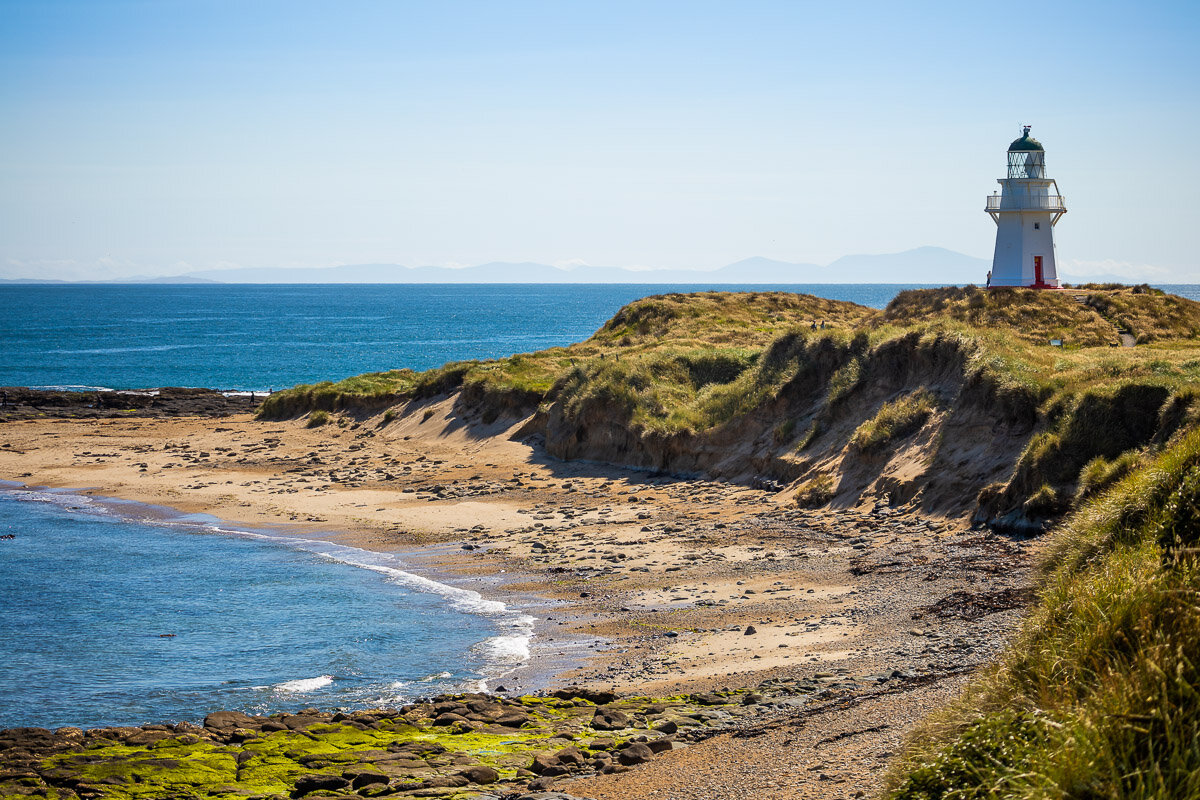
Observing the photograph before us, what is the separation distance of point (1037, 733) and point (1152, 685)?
2.32ft

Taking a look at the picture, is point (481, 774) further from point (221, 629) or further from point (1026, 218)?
point (1026, 218)

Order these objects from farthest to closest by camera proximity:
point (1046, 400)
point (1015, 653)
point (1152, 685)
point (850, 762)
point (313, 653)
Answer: point (1046, 400)
point (313, 653)
point (850, 762)
point (1015, 653)
point (1152, 685)

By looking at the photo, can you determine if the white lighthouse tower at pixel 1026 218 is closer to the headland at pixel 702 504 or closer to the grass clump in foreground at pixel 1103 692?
the headland at pixel 702 504

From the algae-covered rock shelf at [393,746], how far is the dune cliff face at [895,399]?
887cm

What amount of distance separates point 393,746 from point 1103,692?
293 inches

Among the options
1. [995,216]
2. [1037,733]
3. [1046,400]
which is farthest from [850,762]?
[995,216]

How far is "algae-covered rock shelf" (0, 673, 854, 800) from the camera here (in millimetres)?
9734

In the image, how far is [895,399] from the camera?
78.8 feet

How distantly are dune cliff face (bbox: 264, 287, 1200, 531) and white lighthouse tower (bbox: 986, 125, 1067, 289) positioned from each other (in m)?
4.17

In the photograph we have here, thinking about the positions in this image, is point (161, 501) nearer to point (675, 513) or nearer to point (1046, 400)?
point (675, 513)

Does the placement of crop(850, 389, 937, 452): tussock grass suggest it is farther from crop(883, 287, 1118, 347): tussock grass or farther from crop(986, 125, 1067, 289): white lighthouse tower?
crop(986, 125, 1067, 289): white lighthouse tower

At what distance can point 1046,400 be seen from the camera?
1988 cm

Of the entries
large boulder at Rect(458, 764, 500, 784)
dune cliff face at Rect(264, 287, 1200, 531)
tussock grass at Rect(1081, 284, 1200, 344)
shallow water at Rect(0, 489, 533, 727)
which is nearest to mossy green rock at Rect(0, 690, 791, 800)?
large boulder at Rect(458, 764, 500, 784)

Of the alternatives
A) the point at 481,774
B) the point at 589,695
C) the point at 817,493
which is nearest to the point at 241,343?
the point at 817,493
